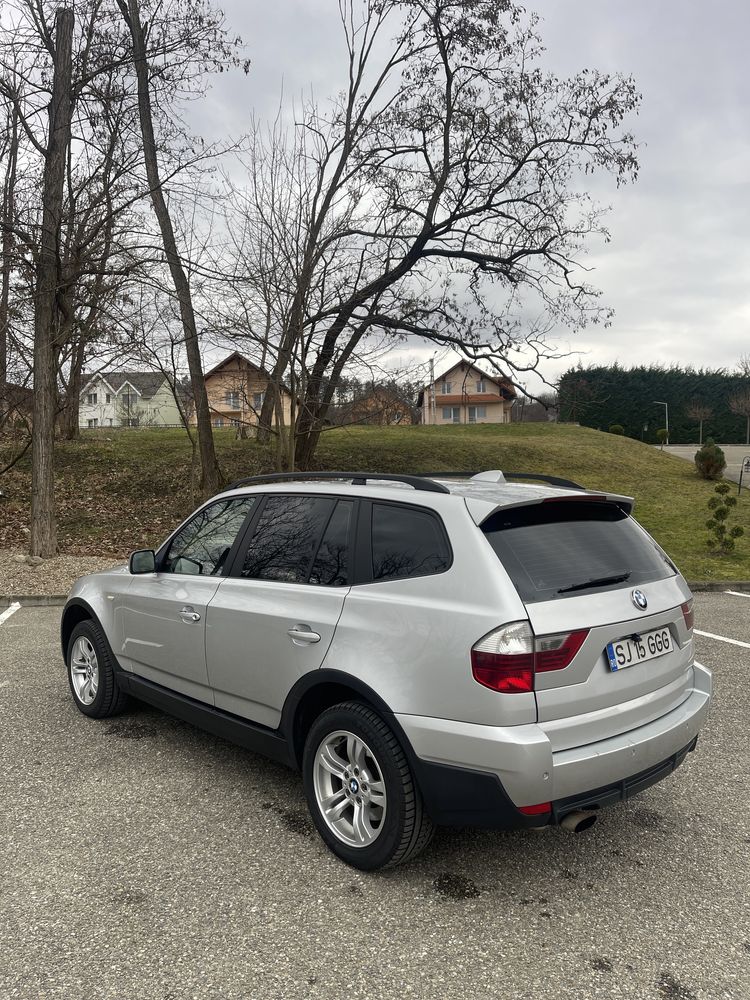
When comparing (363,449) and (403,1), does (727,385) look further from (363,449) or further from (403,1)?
(403,1)

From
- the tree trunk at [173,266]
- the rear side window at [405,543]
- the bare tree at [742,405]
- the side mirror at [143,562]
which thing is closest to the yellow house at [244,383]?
the tree trunk at [173,266]

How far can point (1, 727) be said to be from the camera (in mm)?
4715

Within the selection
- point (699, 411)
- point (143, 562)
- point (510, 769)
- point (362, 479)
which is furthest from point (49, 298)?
point (699, 411)

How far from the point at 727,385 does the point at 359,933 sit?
2384 inches

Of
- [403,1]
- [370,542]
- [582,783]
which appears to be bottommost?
[582,783]

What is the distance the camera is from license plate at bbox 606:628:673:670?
109 inches

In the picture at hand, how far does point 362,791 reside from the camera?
9.68 ft

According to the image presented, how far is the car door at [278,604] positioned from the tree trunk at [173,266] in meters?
9.44

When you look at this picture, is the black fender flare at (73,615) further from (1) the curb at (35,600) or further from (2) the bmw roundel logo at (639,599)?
(1) the curb at (35,600)

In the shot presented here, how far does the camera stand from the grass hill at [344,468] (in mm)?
13734

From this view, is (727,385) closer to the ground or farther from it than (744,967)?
farther from it

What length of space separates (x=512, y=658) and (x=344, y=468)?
16584 mm

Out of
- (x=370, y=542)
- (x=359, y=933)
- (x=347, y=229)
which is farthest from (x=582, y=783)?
(x=347, y=229)

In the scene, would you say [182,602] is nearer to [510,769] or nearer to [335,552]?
[335,552]
